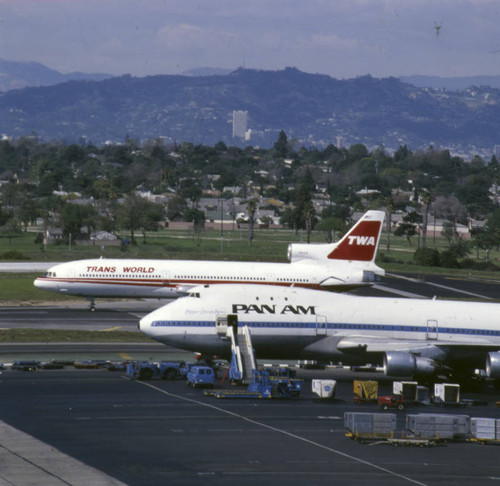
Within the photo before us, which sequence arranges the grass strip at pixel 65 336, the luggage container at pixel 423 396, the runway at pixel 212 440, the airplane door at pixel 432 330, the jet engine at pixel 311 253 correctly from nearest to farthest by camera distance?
the runway at pixel 212 440 < the luggage container at pixel 423 396 < the airplane door at pixel 432 330 < the grass strip at pixel 65 336 < the jet engine at pixel 311 253

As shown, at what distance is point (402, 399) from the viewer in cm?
5206

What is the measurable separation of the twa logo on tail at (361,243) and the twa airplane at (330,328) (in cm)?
3444

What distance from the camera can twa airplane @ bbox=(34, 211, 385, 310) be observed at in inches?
3644

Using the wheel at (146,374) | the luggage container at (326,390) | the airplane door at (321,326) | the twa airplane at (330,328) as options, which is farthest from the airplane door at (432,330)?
the wheel at (146,374)

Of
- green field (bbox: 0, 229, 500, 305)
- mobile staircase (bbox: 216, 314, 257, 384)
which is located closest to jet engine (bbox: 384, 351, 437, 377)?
mobile staircase (bbox: 216, 314, 257, 384)

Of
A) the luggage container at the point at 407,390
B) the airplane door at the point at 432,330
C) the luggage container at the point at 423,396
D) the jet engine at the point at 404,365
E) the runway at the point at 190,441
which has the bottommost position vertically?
the runway at the point at 190,441

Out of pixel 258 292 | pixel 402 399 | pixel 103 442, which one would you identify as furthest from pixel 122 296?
pixel 103 442

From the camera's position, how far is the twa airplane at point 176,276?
304 feet

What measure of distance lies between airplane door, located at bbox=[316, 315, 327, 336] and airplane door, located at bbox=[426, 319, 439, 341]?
6.57 meters

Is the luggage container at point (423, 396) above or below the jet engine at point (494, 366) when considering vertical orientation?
below

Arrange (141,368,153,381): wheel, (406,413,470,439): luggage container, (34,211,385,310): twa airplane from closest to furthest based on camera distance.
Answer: (406,413,470,439): luggage container → (141,368,153,381): wheel → (34,211,385,310): twa airplane

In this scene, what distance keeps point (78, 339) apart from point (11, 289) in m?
33.9

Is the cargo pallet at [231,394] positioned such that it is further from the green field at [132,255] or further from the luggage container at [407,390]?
the green field at [132,255]

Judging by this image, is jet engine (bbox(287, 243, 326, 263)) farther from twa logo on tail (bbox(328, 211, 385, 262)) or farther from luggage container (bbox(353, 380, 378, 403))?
luggage container (bbox(353, 380, 378, 403))
